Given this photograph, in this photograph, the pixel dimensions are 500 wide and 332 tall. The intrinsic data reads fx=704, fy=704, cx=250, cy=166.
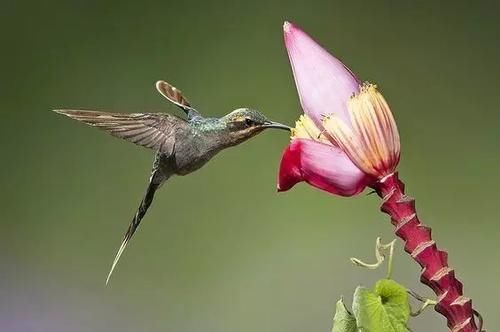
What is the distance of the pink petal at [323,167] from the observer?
0.41 metres

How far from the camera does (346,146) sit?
0.41 metres

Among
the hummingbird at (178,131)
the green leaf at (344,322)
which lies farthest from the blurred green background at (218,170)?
the green leaf at (344,322)

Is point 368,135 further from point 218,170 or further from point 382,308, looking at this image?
point 218,170

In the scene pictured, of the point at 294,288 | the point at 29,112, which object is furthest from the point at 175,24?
the point at 294,288

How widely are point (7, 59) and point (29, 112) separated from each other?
0.11 meters

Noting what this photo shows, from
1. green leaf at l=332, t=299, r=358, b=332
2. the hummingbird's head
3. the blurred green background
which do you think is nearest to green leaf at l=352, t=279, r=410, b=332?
green leaf at l=332, t=299, r=358, b=332

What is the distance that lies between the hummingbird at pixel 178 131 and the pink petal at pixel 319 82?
19cm

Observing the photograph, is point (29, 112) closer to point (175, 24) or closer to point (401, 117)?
point (175, 24)

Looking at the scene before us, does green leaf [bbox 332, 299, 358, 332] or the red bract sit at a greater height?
the red bract

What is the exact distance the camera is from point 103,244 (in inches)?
50.1

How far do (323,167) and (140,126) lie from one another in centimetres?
30

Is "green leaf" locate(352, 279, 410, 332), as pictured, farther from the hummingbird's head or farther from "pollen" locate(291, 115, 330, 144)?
the hummingbird's head

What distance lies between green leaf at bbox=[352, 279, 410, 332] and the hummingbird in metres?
0.23

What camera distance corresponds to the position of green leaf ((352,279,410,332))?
0.40 m
